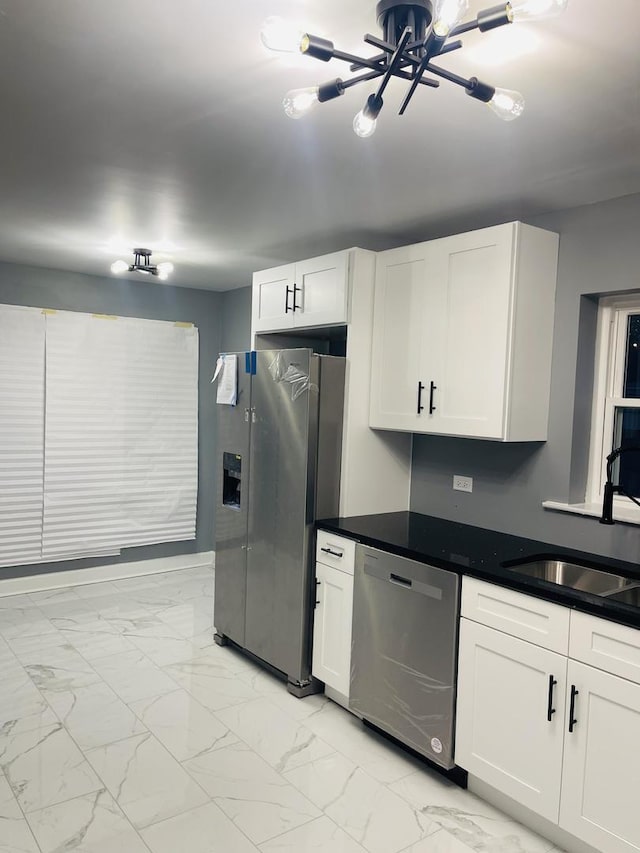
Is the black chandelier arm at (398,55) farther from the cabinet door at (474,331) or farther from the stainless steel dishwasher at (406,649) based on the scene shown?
the stainless steel dishwasher at (406,649)

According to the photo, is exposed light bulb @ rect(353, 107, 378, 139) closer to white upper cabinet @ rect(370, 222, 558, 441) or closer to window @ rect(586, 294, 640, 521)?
white upper cabinet @ rect(370, 222, 558, 441)

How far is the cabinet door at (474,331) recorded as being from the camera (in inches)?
104

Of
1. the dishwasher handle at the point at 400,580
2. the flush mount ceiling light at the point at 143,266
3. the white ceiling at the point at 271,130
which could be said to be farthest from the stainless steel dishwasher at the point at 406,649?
the flush mount ceiling light at the point at 143,266

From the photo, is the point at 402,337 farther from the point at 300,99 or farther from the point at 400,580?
the point at 300,99

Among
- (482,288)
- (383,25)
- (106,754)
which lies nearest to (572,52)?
(383,25)

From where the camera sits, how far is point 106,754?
265 cm

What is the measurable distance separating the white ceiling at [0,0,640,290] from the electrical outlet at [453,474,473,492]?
4.22 ft

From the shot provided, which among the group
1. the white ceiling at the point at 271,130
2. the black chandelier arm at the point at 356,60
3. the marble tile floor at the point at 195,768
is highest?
the white ceiling at the point at 271,130

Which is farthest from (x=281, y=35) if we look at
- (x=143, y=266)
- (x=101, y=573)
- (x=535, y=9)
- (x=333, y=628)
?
(x=101, y=573)

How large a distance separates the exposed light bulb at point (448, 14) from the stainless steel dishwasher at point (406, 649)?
6.07ft

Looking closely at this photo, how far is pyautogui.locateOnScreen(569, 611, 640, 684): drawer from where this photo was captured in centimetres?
190

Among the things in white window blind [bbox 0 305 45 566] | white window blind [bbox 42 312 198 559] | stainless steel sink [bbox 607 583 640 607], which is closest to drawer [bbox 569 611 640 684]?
stainless steel sink [bbox 607 583 640 607]

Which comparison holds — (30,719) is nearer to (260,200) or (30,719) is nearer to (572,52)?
(260,200)

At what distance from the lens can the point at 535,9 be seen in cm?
120
